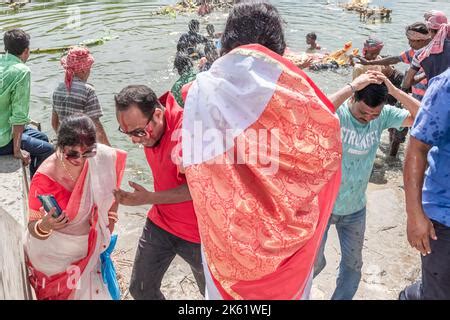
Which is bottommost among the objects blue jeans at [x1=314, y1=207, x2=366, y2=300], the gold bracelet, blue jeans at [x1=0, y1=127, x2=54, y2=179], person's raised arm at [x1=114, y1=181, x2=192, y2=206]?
blue jeans at [x1=314, y1=207, x2=366, y2=300]

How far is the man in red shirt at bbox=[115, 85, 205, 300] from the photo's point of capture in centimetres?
248

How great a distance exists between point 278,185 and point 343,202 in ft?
4.23

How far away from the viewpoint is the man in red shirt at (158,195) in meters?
2.48

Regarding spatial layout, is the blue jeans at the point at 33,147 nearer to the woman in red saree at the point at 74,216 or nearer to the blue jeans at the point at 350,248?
the woman in red saree at the point at 74,216

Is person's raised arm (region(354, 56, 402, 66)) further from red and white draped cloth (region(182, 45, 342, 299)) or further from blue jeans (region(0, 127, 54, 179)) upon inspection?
red and white draped cloth (region(182, 45, 342, 299))

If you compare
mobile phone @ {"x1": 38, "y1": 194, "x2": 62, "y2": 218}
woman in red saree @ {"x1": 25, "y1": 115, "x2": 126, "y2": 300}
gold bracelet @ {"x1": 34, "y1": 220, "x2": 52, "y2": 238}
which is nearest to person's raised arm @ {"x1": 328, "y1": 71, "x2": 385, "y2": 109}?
woman in red saree @ {"x1": 25, "y1": 115, "x2": 126, "y2": 300}

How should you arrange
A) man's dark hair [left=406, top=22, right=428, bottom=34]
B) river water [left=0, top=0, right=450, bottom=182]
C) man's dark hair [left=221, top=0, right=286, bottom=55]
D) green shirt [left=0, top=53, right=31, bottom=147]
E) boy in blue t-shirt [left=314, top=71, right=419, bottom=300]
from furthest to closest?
river water [left=0, top=0, right=450, bottom=182], man's dark hair [left=406, top=22, right=428, bottom=34], green shirt [left=0, top=53, right=31, bottom=147], boy in blue t-shirt [left=314, top=71, right=419, bottom=300], man's dark hair [left=221, top=0, right=286, bottom=55]

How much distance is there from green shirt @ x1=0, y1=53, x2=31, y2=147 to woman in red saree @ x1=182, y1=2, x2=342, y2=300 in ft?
9.72

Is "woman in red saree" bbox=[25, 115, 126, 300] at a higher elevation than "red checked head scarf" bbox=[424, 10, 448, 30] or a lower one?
lower

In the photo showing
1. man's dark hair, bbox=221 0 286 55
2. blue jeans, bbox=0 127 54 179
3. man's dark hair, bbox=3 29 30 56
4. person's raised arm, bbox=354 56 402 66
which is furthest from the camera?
person's raised arm, bbox=354 56 402 66

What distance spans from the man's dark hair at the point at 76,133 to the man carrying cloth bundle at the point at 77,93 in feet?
5.55

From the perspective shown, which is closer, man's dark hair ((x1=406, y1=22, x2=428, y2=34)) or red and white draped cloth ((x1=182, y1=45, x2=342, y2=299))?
red and white draped cloth ((x1=182, y1=45, x2=342, y2=299))
